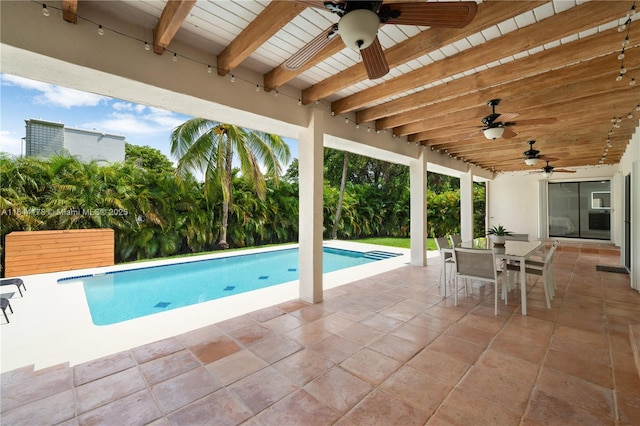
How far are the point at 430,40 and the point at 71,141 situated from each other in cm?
1749

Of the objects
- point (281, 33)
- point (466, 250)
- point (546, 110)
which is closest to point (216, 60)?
point (281, 33)

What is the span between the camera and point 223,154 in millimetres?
8992

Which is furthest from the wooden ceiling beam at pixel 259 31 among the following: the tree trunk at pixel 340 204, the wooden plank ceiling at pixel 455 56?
the tree trunk at pixel 340 204

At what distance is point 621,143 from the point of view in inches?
256

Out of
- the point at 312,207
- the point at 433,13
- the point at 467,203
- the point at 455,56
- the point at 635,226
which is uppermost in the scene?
the point at 455,56

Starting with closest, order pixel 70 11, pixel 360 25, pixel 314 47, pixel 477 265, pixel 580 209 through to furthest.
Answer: pixel 360 25
pixel 314 47
pixel 70 11
pixel 477 265
pixel 580 209

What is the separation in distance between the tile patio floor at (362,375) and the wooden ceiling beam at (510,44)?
287 centimetres

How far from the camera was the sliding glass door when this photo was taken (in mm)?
10402

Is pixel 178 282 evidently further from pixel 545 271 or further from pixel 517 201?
pixel 517 201

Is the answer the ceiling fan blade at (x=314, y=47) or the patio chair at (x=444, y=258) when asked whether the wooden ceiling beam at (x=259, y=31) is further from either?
the patio chair at (x=444, y=258)

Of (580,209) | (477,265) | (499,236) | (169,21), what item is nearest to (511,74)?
(477,265)

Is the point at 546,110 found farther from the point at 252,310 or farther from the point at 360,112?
the point at 252,310

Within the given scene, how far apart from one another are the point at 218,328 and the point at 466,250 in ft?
10.9

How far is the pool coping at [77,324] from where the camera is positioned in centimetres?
281
